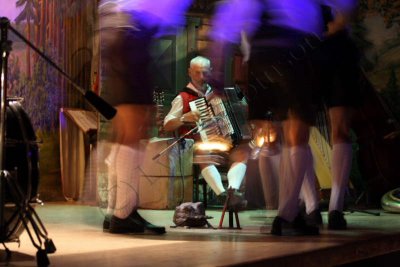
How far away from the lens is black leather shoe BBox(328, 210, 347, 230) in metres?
4.11

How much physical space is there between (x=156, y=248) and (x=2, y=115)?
1000 mm

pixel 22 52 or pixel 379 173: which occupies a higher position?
pixel 22 52

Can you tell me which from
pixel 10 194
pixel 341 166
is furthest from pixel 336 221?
pixel 10 194

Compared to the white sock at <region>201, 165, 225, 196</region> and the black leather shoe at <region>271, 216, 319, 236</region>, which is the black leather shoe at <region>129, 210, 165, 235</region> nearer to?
the black leather shoe at <region>271, 216, 319, 236</region>

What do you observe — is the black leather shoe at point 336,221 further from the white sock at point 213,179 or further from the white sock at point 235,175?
the white sock at point 213,179

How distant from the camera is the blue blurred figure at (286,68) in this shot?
150 inches

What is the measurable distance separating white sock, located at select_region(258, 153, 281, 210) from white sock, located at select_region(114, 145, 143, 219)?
4.36 feet

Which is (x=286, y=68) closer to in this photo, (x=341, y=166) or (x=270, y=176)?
(x=341, y=166)

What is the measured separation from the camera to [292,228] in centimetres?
379

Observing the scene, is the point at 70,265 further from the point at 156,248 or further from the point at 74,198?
the point at 74,198

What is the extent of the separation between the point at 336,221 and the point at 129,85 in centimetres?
156

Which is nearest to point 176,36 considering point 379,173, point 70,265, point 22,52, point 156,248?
point 22,52

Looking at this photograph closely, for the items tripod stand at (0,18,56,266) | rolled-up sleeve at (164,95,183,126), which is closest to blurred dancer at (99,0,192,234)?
tripod stand at (0,18,56,266)

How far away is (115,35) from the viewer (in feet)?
12.2
